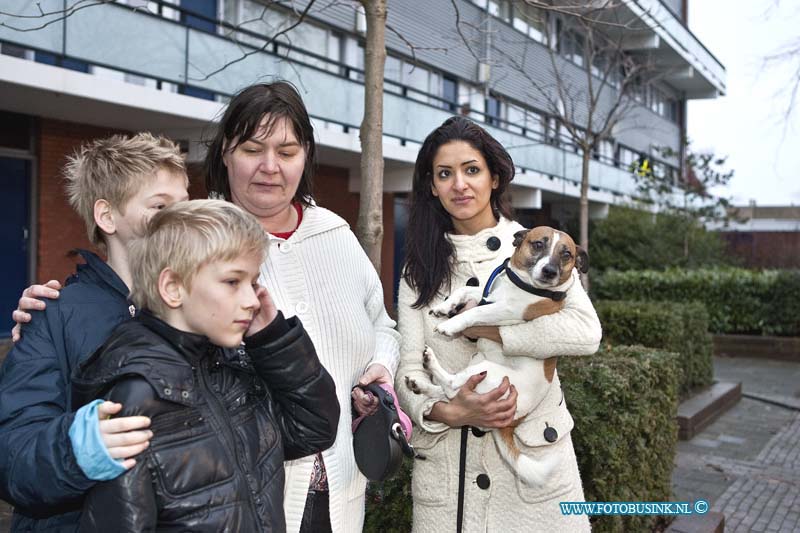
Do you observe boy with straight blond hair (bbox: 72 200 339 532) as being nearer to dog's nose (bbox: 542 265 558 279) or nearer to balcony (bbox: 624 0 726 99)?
dog's nose (bbox: 542 265 558 279)

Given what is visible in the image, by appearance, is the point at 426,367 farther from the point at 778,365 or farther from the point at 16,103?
the point at 778,365

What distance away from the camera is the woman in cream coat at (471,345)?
2561 millimetres

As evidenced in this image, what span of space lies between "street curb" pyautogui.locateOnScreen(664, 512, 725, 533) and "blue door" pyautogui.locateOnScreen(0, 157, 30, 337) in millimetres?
9732

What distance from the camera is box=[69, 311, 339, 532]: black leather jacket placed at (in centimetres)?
156

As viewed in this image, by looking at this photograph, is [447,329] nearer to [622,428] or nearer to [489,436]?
[489,436]

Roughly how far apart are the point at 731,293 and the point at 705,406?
7.30 meters

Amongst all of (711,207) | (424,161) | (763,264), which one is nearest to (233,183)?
(424,161)

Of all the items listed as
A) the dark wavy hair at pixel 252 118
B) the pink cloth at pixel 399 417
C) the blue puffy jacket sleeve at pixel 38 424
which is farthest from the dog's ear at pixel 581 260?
the blue puffy jacket sleeve at pixel 38 424

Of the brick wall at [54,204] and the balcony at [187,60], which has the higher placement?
the balcony at [187,60]

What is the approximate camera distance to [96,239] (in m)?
2.02

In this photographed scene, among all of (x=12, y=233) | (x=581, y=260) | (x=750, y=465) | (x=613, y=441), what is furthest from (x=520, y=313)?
(x=12, y=233)

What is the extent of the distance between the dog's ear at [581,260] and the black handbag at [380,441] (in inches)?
37.9

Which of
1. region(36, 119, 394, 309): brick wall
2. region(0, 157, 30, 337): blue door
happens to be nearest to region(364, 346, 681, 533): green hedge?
region(36, 119, 394, 309): brick wall

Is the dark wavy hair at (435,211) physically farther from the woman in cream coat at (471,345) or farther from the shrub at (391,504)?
the shrub at (391,504)
